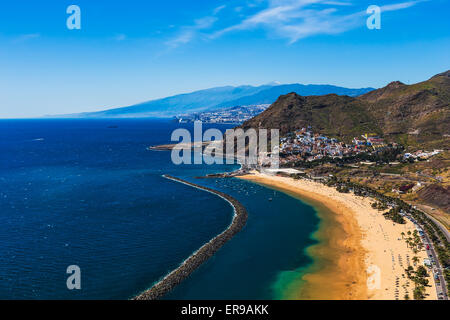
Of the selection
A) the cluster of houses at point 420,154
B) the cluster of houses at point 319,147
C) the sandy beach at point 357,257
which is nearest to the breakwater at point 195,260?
the sandy beach at point 357,257

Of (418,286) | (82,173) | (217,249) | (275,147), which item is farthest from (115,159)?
(418,286)

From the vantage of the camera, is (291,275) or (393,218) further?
(393,218)

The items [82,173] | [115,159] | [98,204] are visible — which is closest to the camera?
[98,204]

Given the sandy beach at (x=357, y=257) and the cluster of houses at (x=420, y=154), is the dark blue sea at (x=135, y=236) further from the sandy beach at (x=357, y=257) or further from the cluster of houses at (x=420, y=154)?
the cluster of houses at (x=420, y=154)

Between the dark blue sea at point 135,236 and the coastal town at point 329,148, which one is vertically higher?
the coastal town at point 329,148

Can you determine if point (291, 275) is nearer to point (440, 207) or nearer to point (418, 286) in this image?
point (418, 286)

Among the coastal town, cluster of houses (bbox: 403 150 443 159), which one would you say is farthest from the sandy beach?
the coastal town

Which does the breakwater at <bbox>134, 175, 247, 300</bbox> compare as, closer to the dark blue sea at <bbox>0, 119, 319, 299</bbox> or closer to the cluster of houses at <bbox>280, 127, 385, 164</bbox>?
the dark blue sea at <bbox>0, 119, 319, 299</bbox>
